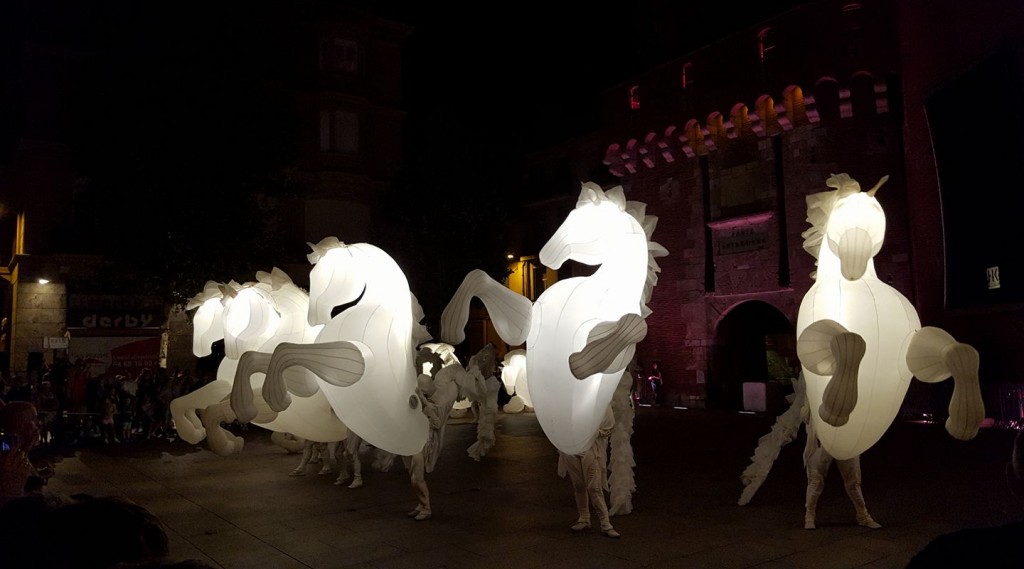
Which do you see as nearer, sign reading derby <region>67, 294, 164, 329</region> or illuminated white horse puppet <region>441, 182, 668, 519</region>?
illuminated white horse puppet <region>441, 182, 668, 519</region>

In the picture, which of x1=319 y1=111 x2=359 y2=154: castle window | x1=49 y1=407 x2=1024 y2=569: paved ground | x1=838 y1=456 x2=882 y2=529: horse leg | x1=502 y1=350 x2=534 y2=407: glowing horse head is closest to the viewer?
x1=49 y1=407 x2=1024 y2=569: paved ground

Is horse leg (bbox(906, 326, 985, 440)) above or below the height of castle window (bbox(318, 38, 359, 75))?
below

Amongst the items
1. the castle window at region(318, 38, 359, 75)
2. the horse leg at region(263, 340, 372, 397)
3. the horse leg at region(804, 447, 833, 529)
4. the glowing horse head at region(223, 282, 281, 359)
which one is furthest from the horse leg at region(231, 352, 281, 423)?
the castle window at region(318, 38, 359, 75)

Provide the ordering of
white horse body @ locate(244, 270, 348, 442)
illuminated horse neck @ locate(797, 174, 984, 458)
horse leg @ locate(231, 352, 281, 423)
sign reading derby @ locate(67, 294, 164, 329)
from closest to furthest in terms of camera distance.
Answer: illuminated horse neck @ locate(797, 174, 984, 458)
horse leg @ locate(231, 352, 281, 423)
white horse body @ locate(244, 270, 348, 442)
sign reading derby @ locate(67, 294, 164, 329)

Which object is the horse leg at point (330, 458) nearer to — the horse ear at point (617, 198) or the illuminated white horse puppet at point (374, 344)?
the illuminated white horse puppet at point (374, 344)

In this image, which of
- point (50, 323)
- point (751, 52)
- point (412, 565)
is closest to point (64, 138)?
point (50, 323)

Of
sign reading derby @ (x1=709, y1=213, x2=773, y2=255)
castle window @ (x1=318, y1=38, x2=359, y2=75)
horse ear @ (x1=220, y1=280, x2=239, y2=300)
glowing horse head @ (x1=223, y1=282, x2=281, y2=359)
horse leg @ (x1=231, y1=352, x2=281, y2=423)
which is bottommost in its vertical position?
horse leg @ (x1=231, y1=352, x2=281, y2=423)

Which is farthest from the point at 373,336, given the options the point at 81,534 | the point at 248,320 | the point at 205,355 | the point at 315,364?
the point at 81,534

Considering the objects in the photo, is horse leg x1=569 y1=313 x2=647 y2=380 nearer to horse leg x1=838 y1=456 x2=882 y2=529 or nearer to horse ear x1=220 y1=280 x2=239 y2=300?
horse leg x1=838 y1=456 x2=882 y2=529

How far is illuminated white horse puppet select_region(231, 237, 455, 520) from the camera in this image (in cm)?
620

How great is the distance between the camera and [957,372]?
17.0ft

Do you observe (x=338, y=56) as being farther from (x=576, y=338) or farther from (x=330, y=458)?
(x=576, y=338)

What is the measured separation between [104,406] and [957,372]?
13.6 meters

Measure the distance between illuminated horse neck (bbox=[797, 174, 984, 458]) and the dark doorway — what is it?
13.0 m
